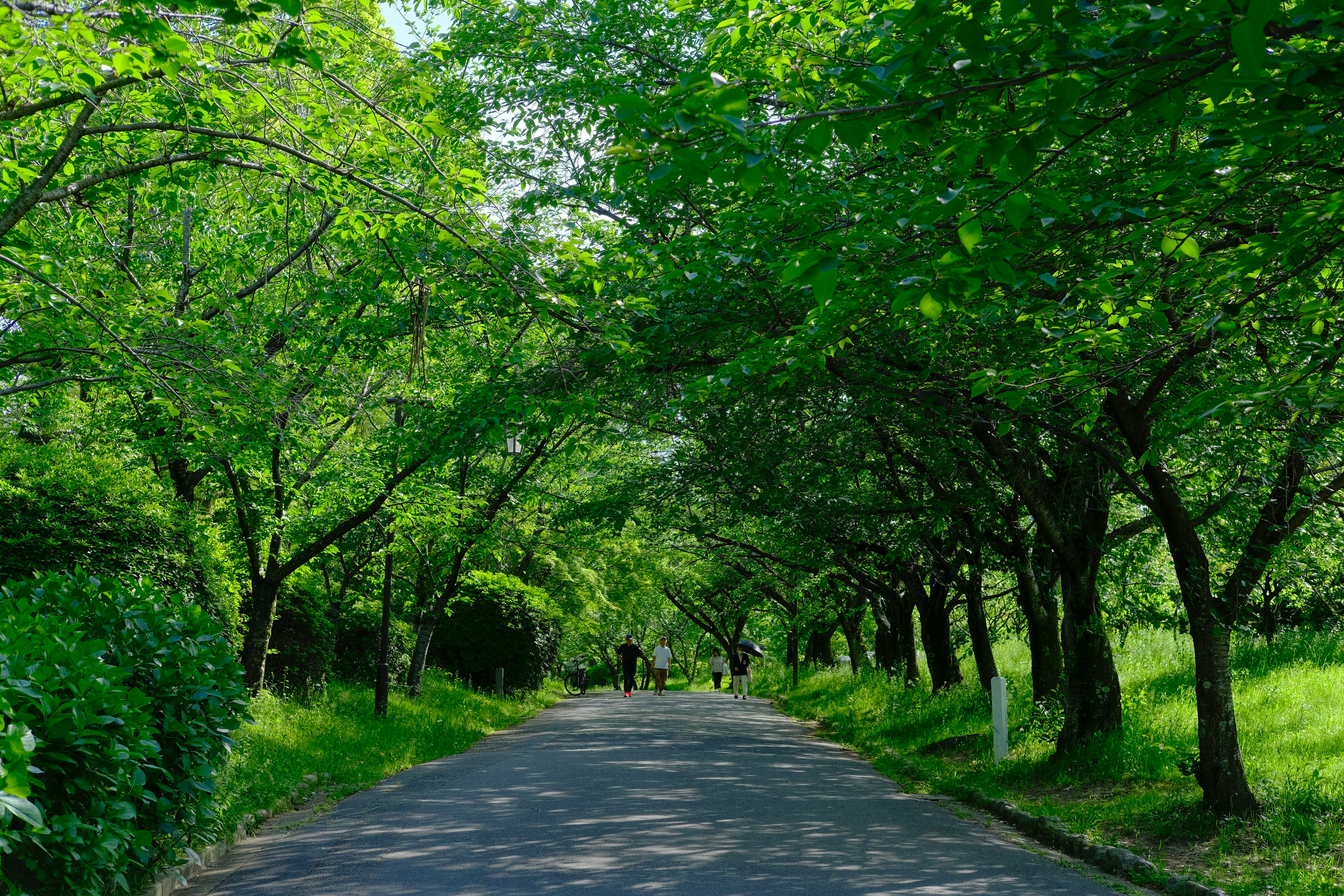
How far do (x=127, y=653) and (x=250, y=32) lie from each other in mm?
4728

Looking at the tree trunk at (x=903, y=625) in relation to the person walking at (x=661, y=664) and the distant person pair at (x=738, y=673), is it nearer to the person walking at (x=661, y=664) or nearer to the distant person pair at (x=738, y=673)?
the distant person pair at (x=738, y=673)

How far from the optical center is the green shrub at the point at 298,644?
713 inches

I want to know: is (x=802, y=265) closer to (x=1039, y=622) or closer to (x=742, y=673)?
(x=1039, y=622)

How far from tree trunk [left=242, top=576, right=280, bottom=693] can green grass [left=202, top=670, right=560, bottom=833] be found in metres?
0.38

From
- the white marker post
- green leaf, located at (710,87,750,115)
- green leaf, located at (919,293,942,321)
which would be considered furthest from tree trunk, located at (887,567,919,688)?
green leaf, located at (710,87,750,115)

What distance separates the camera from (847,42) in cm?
873

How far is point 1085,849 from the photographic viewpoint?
8125mm

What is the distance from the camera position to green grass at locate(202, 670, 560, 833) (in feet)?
32.3

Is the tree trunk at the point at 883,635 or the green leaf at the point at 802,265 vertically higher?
the green leaf at the point at 802,265

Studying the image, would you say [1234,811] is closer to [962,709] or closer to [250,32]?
[962,709]

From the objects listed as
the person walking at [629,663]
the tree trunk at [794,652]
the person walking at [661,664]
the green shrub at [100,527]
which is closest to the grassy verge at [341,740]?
the green shrub at [100,527]

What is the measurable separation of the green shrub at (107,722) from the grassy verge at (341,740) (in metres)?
1.38

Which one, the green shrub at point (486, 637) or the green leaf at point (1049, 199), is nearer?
the green leaf at point (1049, 199)

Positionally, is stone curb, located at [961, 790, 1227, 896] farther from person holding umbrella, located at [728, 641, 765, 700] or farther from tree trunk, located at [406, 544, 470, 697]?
person holding umbrella, located at [728, 641, 765, 700]
